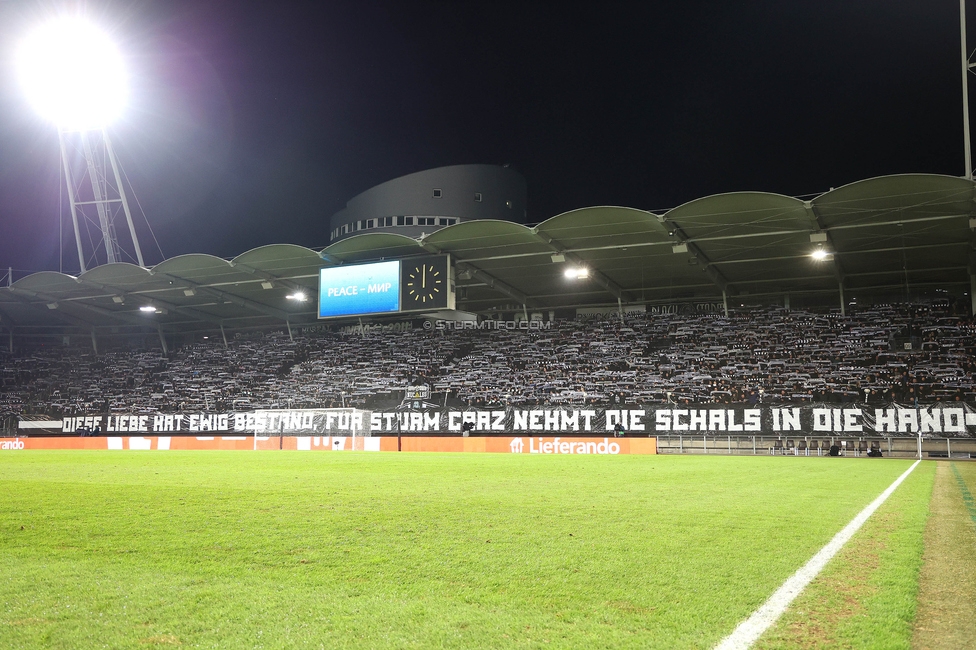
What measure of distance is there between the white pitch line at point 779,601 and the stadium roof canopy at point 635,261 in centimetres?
2392

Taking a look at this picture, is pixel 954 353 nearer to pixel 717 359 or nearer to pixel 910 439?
pixel 910 439

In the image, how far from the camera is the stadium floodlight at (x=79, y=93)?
139ft

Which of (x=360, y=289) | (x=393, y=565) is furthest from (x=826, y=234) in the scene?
(x=393, y=565)

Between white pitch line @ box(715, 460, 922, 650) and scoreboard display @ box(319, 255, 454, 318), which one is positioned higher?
scoreboard display @ box(319, 255, 454, 318)

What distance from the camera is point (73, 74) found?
43625 millimetres

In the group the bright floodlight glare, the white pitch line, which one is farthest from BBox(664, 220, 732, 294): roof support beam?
the bright floodlight glare

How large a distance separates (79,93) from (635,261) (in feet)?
114

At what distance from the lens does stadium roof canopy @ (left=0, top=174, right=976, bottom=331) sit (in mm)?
29469

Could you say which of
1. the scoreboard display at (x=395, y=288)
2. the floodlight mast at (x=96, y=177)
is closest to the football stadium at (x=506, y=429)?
the scoreboard display at (x=395, y=288)

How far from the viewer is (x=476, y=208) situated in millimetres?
56750

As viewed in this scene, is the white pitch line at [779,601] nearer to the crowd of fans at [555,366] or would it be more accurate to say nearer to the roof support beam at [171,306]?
the crowd of fans at [555,366]

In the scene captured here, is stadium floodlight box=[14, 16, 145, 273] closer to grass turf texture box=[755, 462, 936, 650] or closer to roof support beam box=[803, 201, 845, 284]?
roof support beam box=[803, 201, 845, 284]

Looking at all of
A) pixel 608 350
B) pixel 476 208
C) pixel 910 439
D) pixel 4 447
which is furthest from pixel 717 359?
pixel 4 447

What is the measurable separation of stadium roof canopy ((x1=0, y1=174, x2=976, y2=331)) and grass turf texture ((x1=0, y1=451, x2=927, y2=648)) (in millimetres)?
21292
